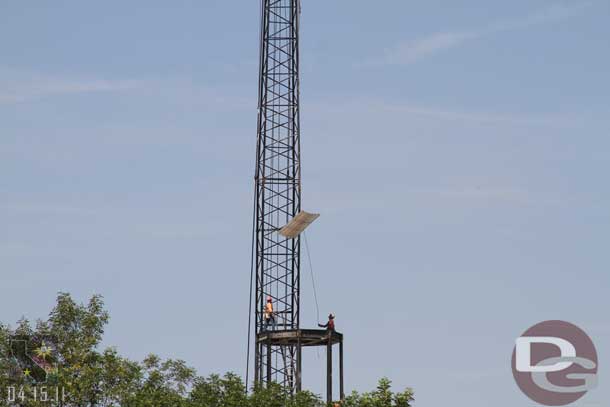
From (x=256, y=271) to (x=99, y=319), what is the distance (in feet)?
47.1

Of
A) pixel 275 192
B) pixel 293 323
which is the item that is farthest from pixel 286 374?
pixel 275 192

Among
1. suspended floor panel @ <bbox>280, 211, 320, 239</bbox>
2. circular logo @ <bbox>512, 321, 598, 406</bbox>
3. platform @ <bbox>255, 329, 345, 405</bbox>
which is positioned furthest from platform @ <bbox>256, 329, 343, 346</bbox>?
circular logo @ <bbox>512, 321, 598, 406</bbox>

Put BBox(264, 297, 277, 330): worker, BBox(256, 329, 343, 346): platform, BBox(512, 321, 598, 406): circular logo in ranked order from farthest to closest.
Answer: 1. BBox(264, 297, 277, 330): worker
2. BBox(256, 329, 343, 346): platform
3. BBox(512, 321, 598, 406): circular logo

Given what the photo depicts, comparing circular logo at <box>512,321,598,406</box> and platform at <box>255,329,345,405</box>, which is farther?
platform at <box>255,329,345,405</box>

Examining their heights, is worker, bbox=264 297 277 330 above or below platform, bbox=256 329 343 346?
above

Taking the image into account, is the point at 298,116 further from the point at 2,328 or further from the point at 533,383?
the point at 533,383

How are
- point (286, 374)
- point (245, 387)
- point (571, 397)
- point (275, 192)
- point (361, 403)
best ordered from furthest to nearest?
1. point (275, 192)
2. point (286, 374)
3. point (245, 387)
4. point (361, 403)
5. point (571, 397)

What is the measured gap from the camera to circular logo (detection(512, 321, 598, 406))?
273ft

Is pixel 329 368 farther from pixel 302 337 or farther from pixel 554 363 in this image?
pixel 554 363

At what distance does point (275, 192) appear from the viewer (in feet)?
399

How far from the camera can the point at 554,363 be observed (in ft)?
276

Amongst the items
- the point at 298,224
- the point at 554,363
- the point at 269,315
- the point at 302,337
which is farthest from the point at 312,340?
the point at 554,363

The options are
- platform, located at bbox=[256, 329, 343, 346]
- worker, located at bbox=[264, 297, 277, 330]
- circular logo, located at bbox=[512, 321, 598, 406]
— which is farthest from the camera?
worker, located at bbox=[264, 297, 277, 330]

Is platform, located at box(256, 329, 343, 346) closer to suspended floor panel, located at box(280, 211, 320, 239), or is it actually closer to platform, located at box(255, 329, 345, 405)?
platform, located at box(255, 329, 345, 405)
